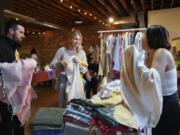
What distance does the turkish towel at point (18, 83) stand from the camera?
2.04 meters

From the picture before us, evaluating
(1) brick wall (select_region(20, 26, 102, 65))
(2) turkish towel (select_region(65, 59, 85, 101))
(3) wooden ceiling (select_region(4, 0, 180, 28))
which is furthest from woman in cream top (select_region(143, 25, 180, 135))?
(1) brick wall (select_region(20, 26, 102, 65))

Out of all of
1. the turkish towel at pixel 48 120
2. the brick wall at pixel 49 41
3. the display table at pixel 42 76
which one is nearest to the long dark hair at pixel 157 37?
the turkish towel at pixel 48 120

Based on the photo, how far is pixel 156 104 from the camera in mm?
1432

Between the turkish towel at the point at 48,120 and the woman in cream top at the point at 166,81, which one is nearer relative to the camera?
the woman in cream top at the point at 166,81

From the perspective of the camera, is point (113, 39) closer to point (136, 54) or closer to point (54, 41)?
point (136, 54)

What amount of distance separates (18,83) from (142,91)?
43.1 inches

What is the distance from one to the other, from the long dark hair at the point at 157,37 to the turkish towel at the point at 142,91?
1.18ft

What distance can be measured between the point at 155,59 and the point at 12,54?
126 cm

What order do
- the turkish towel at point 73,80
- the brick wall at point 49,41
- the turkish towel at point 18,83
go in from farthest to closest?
the brick wall at point 49,41, the turkish towel at point 73,80, the turkish towel at point 18,83

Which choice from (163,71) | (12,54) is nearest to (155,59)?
(163,71)

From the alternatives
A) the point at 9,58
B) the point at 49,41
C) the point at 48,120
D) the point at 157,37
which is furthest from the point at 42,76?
the point at 49,41

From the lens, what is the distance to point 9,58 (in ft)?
7.21

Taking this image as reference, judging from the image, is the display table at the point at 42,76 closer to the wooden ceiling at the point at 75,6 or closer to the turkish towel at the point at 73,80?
the turkish towel at the point at 73,80

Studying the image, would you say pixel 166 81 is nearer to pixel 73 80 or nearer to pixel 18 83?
pixel 18 83
